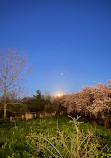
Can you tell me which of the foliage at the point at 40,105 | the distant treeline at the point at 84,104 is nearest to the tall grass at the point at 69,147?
the distant treeline at the point at 84,104

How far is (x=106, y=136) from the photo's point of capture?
21.1 ft

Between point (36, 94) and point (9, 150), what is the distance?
16.9m

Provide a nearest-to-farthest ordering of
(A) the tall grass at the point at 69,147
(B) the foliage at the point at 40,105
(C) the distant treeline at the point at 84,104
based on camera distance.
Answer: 1. (A) the tall grass at the point at 69,147
2. (C) the distant treeline at the point at 84,104
3. (B) the foliage at the point at 40,105

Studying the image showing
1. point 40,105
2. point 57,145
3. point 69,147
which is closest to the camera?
point 57,145

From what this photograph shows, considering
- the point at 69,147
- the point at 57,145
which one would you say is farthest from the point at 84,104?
the point at 57,145

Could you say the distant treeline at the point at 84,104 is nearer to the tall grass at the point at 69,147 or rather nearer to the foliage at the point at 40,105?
the foliage at the point at 40,105

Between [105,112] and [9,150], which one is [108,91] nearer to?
[105,112]

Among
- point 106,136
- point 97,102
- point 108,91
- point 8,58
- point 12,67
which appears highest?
point 8,58

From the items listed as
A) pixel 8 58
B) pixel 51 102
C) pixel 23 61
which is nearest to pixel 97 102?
pixel 23 61

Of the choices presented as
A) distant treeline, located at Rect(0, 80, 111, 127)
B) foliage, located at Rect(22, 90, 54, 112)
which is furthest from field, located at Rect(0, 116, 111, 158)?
foliage, located at Rect(22, 90, 54, 112)

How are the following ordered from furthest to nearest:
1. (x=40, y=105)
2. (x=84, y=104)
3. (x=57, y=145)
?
(x=40, y=105) → (x=84, y=104) → (x=57, y=145)

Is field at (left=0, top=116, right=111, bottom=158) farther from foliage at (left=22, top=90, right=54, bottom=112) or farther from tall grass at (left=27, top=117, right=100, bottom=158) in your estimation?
foliage at (left=22, top=90, right=54, bottom=112)

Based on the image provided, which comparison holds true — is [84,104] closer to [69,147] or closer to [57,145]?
[69,147]

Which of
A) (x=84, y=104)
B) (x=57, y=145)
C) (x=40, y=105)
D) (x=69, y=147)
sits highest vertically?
(x=84, y=104)
